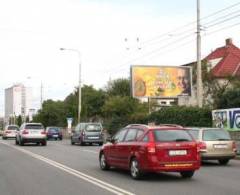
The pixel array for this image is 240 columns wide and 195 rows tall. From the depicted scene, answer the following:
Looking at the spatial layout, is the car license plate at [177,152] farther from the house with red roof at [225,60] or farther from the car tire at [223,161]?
the house with red roof at [225,60]

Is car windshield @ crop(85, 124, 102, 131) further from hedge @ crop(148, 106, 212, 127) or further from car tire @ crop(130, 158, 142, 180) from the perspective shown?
car tire @ crop(130, 158, 142, 180)

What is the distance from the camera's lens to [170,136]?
51.8 ft

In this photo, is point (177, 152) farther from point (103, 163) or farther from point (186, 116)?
point (186, 116)

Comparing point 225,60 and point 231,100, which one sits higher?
point 225,60

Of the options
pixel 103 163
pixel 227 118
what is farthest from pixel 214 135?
pixel 227 118

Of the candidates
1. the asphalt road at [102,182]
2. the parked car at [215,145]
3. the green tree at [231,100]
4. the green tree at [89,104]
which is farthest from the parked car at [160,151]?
the green tree at [89,104]

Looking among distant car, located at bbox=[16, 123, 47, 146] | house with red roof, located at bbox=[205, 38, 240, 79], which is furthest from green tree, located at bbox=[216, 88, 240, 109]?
house with red roof, located at bbox=[205, 38, 240, 79]

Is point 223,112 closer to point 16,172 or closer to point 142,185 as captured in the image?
point 16,172

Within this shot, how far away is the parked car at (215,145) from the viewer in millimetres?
21656

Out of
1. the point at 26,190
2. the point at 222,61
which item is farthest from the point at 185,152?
the point at 222,61

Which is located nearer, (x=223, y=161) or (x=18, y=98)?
(x=223, y=161)

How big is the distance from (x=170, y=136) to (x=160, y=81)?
37.3 metres

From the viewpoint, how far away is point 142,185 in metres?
14.3

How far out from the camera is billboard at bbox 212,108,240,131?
31109mm
